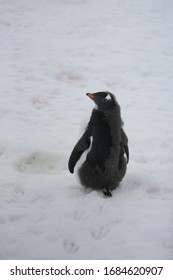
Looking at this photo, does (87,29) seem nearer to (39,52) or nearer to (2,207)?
(39,52)

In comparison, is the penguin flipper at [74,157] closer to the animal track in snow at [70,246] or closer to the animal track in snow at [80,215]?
the animal track in snow at [80,215]

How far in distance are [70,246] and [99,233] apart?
0.83ft

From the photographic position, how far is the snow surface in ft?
8.84

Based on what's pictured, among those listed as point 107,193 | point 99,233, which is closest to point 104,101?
point 107,193

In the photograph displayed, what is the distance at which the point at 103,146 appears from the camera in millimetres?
3086

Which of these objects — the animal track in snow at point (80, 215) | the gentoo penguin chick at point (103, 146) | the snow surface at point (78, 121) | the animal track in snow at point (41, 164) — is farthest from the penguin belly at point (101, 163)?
the animal track in snow at point (41, 164)

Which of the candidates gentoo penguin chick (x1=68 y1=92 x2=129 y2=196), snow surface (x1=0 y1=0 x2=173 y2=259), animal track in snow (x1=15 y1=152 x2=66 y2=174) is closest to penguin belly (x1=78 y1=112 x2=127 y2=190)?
gentoo penguin chick (x1=68 y1=92 x2=129 y2=196)

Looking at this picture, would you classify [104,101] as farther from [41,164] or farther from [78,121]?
[78,121]

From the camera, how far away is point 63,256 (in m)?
2.49

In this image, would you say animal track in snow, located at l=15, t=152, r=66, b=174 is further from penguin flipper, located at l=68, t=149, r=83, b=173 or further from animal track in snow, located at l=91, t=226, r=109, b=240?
animal track in snow, located at l=91, t=226, r=109, b=240

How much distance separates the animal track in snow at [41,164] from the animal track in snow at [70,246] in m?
1.18

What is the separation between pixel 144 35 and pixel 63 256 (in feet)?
21.8

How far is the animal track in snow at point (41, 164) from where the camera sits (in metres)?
3.77
